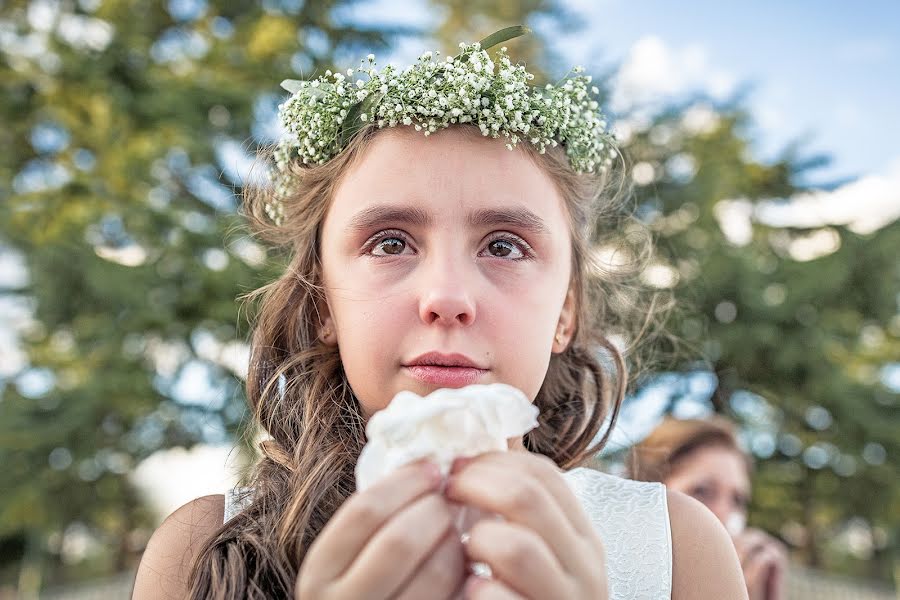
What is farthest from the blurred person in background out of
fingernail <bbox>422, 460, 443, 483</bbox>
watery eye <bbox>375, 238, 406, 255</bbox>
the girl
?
fingernail <bbox>422, 460, 443, 483</bbox>

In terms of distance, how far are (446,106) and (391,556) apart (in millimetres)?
1332

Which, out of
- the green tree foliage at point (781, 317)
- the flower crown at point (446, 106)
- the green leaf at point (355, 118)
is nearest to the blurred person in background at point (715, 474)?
the flower crown at point (446, 106)

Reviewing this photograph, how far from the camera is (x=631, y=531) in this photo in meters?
2.35

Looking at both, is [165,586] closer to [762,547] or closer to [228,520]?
[228,520]

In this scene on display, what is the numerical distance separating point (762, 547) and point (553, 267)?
4603 mm

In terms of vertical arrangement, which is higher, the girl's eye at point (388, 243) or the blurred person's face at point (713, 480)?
the girl's eye at point (388, 243)

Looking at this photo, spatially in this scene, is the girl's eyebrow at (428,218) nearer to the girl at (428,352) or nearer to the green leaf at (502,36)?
the girl at (428,352)

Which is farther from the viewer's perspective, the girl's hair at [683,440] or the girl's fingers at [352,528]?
the girl's hair at [683,440]

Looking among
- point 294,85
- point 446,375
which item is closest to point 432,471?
point 446,375

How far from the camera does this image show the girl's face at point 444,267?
6.14ft

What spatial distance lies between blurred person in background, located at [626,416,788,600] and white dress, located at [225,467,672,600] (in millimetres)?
2586

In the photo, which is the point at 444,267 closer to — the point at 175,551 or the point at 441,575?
the point at 441,575

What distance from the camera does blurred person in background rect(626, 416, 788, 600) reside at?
522cm

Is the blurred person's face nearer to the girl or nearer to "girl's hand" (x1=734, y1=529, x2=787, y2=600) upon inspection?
"girl's hand" (x1=734, y1=529, x2=787, y2=600)
